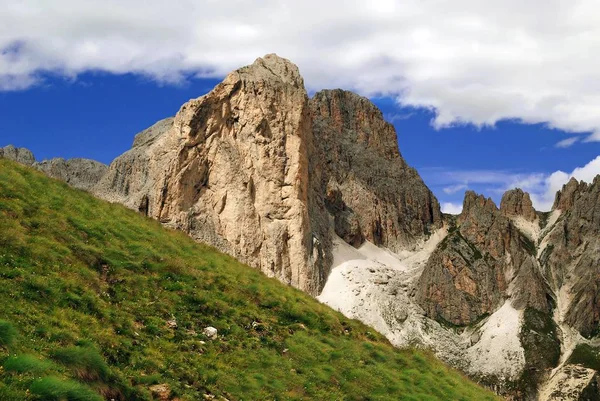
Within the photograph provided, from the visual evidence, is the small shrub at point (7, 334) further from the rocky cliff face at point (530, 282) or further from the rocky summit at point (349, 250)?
the rocky cliff face at point (530, 282)

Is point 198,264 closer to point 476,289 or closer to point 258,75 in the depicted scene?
point 258,75

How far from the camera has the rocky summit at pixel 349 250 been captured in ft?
440

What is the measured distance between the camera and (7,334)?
50.3 feet

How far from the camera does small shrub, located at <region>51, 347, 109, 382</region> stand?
15.8 m

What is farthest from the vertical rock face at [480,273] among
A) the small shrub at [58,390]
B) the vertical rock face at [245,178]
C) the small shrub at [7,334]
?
the small shrub at [58,390]

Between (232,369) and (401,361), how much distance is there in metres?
11.3

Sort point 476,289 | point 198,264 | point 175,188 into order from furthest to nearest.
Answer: point 476,289, point 175,188, point 198,264

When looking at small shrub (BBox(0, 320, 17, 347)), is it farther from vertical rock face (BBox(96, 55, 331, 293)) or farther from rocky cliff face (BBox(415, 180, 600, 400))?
rocky cliff face (BBox(415, 180, 600, 400))

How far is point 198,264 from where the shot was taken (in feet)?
97.4

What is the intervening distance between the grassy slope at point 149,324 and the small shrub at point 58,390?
0.03 m

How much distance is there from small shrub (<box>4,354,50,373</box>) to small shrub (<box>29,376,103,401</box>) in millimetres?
518

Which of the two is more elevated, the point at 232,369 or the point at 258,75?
the point at 258,75

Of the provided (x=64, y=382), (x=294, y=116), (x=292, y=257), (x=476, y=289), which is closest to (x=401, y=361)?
(x=64, y=382)

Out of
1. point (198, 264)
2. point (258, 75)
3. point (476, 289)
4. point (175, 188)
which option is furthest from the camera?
point (476, 289)
